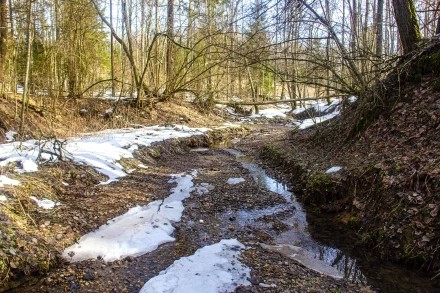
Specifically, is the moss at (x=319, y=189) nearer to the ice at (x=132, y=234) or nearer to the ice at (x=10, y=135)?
the ice at (x=132, y=234)

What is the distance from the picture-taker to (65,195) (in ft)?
21.0

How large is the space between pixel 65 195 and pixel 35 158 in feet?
4.58

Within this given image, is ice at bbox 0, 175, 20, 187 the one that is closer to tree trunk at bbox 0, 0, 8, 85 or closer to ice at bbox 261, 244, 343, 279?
ice at bbox 261, 244, 343, 279

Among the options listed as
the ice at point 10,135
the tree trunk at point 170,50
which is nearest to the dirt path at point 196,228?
the ice at point 10,135

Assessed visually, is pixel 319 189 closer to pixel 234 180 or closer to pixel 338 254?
→ pixel 338 254

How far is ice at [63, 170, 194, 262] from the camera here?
15.7ft

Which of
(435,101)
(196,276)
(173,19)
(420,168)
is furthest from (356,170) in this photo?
(173,19)

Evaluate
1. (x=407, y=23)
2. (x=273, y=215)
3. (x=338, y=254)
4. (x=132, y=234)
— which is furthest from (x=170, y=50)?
(x=338, y=254)

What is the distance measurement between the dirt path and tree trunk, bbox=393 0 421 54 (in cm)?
469

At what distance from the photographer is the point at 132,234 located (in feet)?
17.4

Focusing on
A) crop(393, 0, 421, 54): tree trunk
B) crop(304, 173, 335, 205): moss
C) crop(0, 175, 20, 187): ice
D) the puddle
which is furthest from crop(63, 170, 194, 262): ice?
crop(393, 0, 421, 54): tree trunk

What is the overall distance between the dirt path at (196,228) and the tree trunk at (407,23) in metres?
4.69

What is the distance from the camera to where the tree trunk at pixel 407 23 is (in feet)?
27.4

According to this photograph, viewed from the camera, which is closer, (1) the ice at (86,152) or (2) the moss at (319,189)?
(2) the moss at (319,189)
